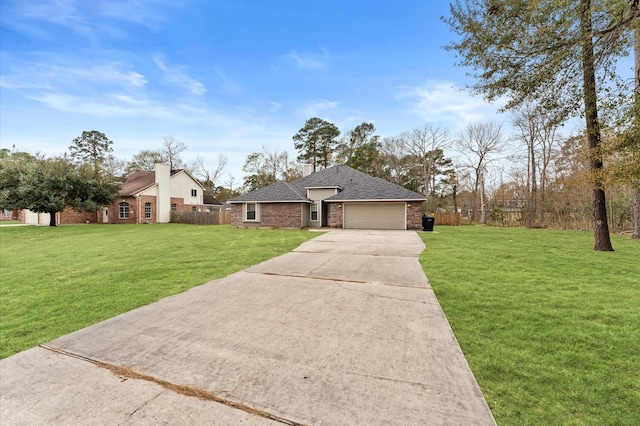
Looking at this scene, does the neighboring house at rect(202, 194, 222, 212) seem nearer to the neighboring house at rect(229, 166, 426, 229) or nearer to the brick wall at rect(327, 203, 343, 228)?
the neighboring house at rect(229, 166, 426, 229)

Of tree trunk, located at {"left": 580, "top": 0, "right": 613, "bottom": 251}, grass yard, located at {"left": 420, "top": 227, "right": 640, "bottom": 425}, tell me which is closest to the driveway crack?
grass yard, located at {"left": 420, "top": 227, "right": 640, "bottom": 425}

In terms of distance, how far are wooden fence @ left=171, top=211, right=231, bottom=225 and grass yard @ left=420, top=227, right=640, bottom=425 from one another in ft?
72.6

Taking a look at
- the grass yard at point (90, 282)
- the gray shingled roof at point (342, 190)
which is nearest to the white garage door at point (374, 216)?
the gray shingled roof at point (342, 190)

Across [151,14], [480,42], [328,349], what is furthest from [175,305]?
[151,14]

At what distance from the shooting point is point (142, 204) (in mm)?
26094

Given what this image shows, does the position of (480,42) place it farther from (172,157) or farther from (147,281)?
(172,157)

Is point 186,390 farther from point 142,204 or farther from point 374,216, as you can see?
point 142,204

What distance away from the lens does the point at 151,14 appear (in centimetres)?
1084

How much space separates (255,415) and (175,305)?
9.30 feet

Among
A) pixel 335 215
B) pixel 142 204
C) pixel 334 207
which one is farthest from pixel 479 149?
pixel 142 204

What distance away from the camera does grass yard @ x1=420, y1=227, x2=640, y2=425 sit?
1965 millimetres

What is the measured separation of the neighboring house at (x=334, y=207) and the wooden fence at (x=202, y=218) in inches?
206

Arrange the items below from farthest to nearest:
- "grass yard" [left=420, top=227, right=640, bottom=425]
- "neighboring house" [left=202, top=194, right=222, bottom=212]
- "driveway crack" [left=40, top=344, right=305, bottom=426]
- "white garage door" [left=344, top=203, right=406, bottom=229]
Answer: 1. "neighboring house" [left=202, top=194, right=222, bottom=212]
2. "white garage door" [left=344, top=203, right=406, bottom=229]
3. "grass yard" [left=420, top=227, right=640, bottom=425]
4. "driveway crack" [left=40, top=344, right=305, bottom=426]

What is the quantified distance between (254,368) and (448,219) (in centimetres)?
2224
